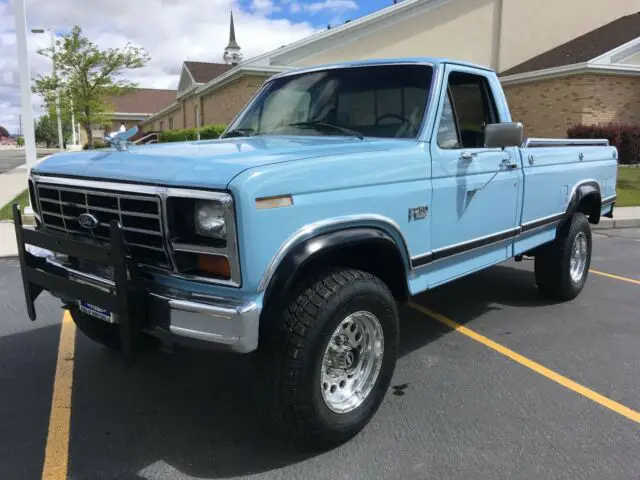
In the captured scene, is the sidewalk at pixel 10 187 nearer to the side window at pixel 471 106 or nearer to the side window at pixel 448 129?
the side window at pixel 471 106

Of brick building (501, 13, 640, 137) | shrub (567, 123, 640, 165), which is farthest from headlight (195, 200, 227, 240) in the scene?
brick building (501, 13, 640, 137)

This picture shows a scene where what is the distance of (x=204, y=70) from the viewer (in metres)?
31.2

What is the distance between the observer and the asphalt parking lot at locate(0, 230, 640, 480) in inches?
115

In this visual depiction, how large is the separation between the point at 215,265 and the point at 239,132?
2035 mm

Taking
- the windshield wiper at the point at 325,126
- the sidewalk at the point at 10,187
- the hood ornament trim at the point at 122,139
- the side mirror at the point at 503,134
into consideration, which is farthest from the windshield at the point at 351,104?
the sidewalk at the point at 10,187

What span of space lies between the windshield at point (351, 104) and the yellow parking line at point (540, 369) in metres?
1.95

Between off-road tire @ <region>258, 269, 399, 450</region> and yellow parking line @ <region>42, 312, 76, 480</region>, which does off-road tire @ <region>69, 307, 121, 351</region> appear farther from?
off-road tire @ <region>258, 269, 399, 450</region>

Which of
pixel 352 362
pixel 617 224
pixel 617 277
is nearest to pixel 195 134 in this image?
pixel 617 224

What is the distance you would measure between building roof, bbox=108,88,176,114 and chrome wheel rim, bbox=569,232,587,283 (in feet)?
177

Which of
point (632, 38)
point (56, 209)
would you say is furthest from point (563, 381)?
point (632, 38)

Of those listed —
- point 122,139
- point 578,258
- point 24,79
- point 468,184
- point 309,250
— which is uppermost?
point 24,79

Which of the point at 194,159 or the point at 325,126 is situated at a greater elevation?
the point at 325,126

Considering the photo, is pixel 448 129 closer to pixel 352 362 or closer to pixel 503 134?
pixel 503 134

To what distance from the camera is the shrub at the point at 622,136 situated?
1934 cm
